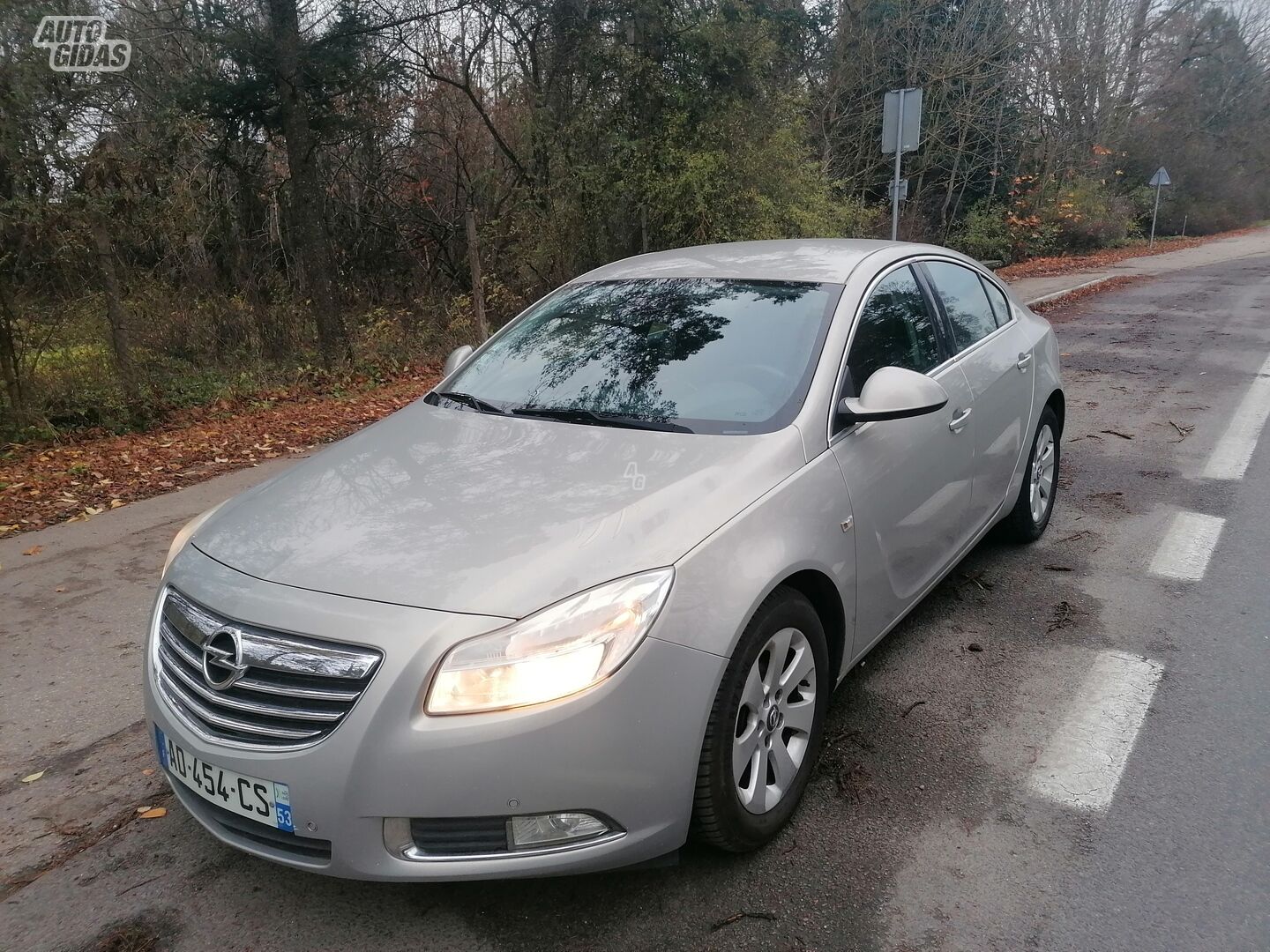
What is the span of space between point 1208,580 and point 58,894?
472 cm

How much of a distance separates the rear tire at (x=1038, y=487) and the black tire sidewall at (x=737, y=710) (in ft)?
7.59

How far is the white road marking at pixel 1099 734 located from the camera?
290 cm

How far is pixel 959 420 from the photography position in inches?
146

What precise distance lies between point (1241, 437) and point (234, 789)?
23.9ft

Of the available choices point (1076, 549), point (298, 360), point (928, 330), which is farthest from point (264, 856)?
point (298, 360)

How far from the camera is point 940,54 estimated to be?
2211cm

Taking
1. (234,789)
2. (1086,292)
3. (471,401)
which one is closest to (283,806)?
(234,789)

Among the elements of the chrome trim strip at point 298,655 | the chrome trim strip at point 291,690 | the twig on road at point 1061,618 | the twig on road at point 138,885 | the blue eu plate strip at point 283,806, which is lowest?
the twig on road at point 138,885

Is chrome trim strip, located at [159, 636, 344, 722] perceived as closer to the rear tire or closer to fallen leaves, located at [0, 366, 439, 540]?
the rear tire

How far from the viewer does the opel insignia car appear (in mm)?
2121

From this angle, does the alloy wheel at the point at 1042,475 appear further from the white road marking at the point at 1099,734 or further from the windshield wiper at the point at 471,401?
the windshield wiper at the point at 471,401

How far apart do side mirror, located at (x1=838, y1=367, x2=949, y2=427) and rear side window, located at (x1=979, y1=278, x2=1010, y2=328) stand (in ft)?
5.89

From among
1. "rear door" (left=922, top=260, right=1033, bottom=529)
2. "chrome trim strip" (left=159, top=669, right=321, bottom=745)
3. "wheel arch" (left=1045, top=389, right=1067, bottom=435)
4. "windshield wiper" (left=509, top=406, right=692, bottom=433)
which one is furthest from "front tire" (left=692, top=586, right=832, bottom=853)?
"wheel arch" (left=1045, top=389, right=1067, bottom=435)

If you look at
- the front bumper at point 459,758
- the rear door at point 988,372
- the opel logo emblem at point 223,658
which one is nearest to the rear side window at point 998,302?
the rear door at point 988,372
